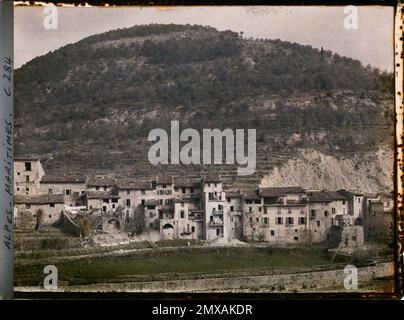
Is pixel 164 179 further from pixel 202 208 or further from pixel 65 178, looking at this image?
pixel 65 178

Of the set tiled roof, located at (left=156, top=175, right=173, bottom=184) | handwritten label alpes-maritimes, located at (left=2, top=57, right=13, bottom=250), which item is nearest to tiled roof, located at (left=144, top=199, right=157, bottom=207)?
tiled roof, located at (left=156, top=175, right=173, bottom=184)

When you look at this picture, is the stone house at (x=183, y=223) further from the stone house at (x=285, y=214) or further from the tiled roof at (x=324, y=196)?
the tiled roof at (x=324, y=196)

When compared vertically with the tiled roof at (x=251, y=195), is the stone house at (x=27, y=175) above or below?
above

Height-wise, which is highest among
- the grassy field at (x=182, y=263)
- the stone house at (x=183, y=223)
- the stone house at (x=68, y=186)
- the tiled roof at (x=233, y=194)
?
the stone house at (x=68, y=186)

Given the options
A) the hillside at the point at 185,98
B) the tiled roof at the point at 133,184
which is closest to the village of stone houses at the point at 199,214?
the tiled roof at the point at 133,184

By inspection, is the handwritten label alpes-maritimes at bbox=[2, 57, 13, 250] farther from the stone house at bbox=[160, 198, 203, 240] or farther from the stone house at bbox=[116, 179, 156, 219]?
the stone house at bbox=[160, 198, 203, 240]

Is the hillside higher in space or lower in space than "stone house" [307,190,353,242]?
higher
